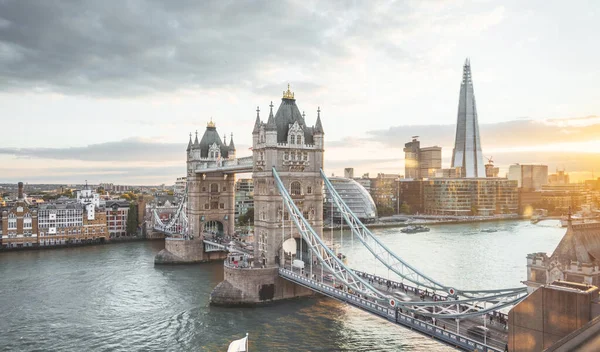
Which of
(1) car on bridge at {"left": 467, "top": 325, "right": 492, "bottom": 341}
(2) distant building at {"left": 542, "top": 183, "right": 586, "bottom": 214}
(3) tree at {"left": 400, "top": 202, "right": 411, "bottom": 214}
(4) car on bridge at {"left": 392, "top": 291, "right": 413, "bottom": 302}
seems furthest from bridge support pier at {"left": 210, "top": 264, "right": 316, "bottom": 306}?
(2) distant building at {"left": 542, "top": 183, "right": 586, "bottom": 214}

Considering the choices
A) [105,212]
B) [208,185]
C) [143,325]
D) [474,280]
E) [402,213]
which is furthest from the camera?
[402,213]

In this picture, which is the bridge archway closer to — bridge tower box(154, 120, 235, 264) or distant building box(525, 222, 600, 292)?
bridge tower box(154, 120, 235, 264)

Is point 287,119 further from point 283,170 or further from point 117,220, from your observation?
point 117,220

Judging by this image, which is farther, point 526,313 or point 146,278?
point 146,278

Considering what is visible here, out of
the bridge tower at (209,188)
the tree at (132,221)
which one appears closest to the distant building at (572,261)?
the bridge tower at (209,188)

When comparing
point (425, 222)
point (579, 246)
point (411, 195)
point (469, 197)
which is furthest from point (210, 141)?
point (469, 197)

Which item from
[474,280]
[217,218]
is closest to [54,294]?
[217,218]

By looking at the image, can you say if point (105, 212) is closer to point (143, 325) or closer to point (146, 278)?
point (146, 278)
